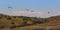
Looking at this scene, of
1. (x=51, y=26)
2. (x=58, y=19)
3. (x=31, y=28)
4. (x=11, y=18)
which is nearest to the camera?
(x=31, y=28)

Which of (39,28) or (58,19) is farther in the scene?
(58,19)

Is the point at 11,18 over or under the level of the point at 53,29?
over

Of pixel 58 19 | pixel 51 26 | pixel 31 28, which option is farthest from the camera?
pixel 58 19

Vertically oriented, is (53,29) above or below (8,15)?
below

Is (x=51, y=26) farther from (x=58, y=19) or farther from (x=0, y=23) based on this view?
(x=0, y=23)

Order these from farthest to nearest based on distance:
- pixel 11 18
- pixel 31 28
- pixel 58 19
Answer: pixel 58 19 < pixel 11 18 < pixel 31 28

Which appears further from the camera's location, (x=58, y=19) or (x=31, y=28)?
(x=58, y=19)

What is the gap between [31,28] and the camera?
10.7m

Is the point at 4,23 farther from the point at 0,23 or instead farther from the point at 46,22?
the point at 46,22

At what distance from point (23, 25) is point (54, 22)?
2543 mm

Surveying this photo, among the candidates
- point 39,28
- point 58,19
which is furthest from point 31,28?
point 58,19

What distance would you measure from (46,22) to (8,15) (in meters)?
2.71

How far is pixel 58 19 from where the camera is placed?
1337 cm

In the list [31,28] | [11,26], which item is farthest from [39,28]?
[11,26]
